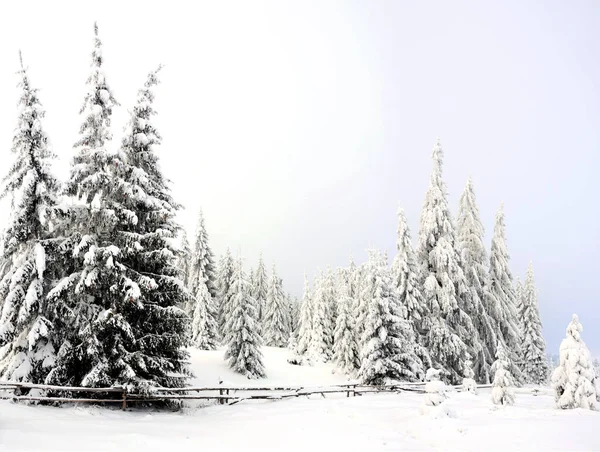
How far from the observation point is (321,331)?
5009cm

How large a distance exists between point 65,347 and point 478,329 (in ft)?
101

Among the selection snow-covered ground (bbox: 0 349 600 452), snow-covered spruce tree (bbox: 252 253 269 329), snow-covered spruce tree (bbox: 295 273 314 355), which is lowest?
snow-covered ground (bbox: 0 349 600 452)

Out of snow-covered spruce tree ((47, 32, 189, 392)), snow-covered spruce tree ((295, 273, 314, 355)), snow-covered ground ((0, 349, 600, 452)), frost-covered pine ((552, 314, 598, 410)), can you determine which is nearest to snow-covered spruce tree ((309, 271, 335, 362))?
snow-covered spruce tree ((295, 273, 314, 355))

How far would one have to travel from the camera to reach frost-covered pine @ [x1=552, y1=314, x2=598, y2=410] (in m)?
17.4

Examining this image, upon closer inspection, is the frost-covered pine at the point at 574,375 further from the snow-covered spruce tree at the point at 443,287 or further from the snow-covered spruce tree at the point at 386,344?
the snow-covered spruce tree at the point at 443,287

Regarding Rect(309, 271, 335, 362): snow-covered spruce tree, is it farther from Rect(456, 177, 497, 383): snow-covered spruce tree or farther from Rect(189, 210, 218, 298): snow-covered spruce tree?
Rect(456, 177, 497, 383): snow-covered spruce tree

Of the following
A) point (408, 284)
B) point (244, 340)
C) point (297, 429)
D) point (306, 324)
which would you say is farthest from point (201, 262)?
point (297, 429)

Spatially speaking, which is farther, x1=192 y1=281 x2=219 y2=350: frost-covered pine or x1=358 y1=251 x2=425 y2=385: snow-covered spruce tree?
x1=192 y1=281 x2=219 y2=350: frost-covered pine

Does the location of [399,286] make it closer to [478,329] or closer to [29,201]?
[478,329]

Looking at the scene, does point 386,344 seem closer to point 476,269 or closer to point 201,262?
point 476,269

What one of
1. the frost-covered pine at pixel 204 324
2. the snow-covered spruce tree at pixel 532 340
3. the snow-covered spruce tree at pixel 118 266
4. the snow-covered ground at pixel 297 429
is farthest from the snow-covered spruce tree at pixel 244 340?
the snow-covered spruce tree at pixel 532 340

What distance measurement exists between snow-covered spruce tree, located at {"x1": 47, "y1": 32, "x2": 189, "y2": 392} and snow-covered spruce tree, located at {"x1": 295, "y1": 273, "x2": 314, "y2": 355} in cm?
3209

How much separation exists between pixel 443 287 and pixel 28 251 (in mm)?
27036

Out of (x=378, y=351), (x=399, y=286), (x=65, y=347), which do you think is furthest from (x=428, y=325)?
(x=65, y=347)
